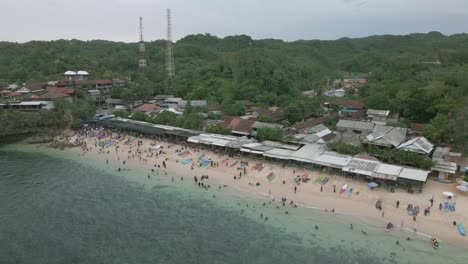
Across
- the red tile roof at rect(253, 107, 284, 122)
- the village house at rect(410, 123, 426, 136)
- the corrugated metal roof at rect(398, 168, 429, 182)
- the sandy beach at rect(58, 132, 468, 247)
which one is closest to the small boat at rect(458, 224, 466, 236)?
the sandy beach at rect(58, 132, 468, 247)

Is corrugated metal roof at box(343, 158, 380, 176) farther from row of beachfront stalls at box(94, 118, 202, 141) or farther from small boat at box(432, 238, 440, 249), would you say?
row of beachfront stalls at box(94, 118, 202, 141)

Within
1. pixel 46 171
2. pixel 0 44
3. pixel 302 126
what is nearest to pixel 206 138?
pixel 302 126

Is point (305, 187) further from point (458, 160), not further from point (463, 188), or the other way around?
point (458, 160)

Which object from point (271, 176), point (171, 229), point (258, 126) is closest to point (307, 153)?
point (271, 176)

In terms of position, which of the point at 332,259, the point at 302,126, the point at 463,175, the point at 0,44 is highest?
the point at 0,44

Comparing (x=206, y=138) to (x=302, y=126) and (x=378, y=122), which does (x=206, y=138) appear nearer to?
(x=302, y=126)

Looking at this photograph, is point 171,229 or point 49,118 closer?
point 171,229

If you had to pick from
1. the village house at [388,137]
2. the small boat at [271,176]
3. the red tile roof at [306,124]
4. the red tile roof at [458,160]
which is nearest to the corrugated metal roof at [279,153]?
the small boat at [271,176]
